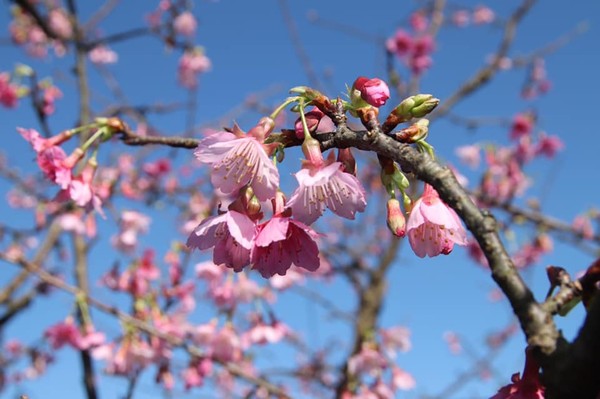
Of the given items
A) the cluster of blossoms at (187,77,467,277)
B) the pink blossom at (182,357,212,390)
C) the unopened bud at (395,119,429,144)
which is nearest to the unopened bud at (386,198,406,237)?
the cluster of blossoms at (187,77,467,277)

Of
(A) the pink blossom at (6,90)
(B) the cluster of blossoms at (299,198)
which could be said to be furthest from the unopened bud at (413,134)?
(A) the pink blossom at (6,90)

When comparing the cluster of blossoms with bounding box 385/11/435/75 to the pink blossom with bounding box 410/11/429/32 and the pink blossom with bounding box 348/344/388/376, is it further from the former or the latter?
the pink blossom with bounding box 348/344/388/376

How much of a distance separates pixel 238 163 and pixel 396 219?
32 centimetres

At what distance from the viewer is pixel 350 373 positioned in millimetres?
3652

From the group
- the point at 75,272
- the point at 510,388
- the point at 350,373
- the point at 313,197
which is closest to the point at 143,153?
the point at 75,272

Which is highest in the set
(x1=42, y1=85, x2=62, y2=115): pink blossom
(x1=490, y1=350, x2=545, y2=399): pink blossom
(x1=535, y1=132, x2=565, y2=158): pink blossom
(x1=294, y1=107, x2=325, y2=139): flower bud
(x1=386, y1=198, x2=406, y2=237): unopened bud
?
(x1=535, y1=132, x2=565, y2=158): pink blossom

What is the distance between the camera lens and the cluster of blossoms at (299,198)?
92cm

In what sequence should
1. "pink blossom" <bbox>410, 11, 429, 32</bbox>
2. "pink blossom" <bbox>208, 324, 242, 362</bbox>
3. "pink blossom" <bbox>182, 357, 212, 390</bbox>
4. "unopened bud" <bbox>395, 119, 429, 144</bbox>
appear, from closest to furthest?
"unopened bud" <bbox>395, 119, 429, 144</bbox> < "pink blossom" <bbox>182, 357, 212, 390</bbox> < "pink blossom" <bbox>208, 324, 242, 362</bbox> < "pink blossom" <bbox>410, 11, 429, 32</bbox>

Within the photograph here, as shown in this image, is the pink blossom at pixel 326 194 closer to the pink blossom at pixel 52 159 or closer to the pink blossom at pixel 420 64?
the pink blossom at pixel 52 159

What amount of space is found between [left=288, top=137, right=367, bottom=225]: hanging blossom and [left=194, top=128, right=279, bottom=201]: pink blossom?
50 millimetres

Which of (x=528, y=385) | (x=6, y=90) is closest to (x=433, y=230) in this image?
(x=528, y=385)

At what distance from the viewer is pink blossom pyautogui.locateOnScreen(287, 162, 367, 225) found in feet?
3.02

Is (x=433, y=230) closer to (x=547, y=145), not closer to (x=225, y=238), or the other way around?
(x=225, y=238)

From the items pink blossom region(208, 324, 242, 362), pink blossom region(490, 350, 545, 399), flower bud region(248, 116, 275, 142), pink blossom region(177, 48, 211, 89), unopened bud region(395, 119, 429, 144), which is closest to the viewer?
pink blossom region(490, 350, 545, 399)
